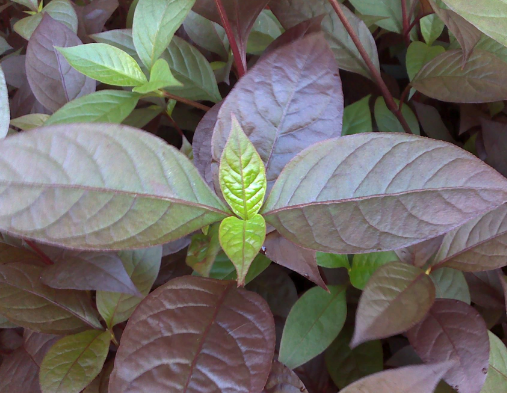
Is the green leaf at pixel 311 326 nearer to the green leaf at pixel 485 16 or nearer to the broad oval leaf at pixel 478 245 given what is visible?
the broad oval leaf at pixel 478 245

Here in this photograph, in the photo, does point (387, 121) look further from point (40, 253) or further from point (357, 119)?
point (40, 253)

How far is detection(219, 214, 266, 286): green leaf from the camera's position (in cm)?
39

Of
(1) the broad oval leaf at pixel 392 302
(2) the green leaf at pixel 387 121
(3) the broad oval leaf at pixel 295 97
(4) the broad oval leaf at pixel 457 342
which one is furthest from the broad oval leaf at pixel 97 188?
(2) the green leaf at pixel 387 121

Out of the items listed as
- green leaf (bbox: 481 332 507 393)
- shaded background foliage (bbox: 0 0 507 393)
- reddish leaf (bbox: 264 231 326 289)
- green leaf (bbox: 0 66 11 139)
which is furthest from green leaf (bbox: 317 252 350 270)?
green leaf (bbox: 0 66 11 139)

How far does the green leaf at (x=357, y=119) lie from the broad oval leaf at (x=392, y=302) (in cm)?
26

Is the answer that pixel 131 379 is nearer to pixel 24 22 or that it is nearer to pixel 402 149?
pixel 402 149

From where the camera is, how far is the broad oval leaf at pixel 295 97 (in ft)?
1.53

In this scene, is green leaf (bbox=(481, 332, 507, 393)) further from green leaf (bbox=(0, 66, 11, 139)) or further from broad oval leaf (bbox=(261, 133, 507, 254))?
green leaf (bbox=(0, 66, 11, 139))

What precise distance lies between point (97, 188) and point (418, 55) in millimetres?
615

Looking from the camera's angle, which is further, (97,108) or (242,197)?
(97,108)

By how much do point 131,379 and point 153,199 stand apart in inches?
6.9

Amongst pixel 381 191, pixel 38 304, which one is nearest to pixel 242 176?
pixel 381 191

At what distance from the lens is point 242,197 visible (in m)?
0.43

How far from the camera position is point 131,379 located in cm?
38
